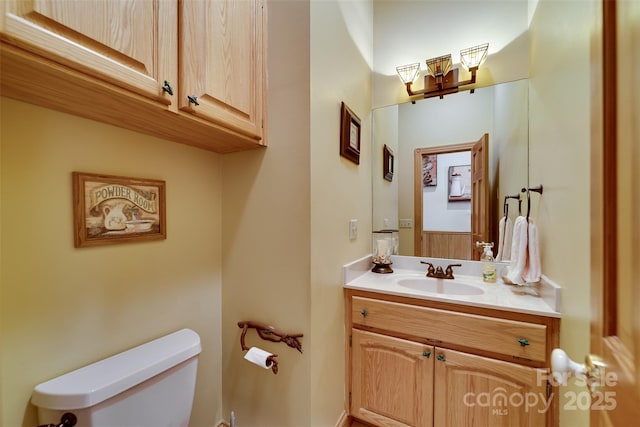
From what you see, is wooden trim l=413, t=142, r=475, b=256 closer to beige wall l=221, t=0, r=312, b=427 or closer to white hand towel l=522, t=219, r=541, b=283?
white hand towel l=522, t=219, r=541, b=283

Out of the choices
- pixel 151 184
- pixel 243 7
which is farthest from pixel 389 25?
pixel 151 184

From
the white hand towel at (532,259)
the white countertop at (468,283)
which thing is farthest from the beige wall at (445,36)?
the white countertop at (468,283)

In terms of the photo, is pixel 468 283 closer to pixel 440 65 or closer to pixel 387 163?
pixel 387 163

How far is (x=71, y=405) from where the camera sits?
2.36 ft

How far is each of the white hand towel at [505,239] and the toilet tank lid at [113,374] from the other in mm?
1750

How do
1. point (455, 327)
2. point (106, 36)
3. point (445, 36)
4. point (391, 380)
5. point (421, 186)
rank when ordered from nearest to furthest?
point (106, 36)
point (455, 327)
point (391, 380)
point (445, 36)
point (421, 186)

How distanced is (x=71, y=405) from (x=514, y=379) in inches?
64.7

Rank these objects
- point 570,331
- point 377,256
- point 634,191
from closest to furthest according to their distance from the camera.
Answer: point 634,191 → point 570,331 → point 377,256

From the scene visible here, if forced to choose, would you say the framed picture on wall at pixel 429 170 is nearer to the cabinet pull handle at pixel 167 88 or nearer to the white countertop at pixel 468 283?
the white countertop at pixel 468 283

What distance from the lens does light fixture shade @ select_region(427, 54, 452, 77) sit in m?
1.68

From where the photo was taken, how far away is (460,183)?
5.84ft

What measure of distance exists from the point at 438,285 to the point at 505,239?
0.49 meters

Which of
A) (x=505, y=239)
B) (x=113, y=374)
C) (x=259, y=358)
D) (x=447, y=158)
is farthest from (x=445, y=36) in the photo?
(x=113, y=374)

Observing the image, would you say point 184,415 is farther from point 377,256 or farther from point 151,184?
point 377,256
